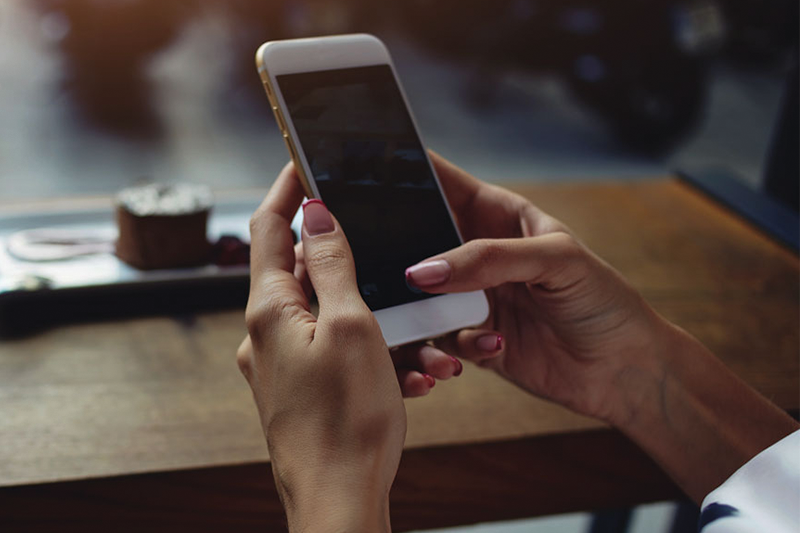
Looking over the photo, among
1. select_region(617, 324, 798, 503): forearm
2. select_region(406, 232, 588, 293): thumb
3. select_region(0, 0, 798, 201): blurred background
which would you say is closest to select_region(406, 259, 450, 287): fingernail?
select_region(406, 232, 588, 293): thumb

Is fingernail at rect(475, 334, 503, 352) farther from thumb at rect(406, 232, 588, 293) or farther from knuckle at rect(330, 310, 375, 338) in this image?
knuckle at rect(330, 310, 375, 338)

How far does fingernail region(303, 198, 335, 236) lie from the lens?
556 millimetres

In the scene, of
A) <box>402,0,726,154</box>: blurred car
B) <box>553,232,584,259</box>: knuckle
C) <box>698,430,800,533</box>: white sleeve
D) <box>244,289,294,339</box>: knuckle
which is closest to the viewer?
<box>698,430,800,533</box>: white sleeve

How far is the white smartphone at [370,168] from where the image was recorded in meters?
0.63

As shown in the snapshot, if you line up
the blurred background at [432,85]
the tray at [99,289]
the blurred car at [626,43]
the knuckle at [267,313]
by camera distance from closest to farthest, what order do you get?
the knuckle at [267,313], the tray at [99,289], the blurred background at [432,85], the blurred car at [626,43]

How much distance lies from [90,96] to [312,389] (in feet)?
6.25

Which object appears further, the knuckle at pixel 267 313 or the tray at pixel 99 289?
the tray at pixel 99 289

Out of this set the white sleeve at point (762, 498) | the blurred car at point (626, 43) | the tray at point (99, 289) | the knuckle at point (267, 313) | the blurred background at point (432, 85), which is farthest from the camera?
the blurred car at point (626, 43)

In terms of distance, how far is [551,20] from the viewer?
281cm

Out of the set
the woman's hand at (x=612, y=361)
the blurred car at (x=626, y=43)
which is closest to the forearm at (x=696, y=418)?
the woman's hand at (x=612, y=361)

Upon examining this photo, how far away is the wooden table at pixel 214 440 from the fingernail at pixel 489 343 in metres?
0.06

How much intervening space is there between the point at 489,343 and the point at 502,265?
0.30ft

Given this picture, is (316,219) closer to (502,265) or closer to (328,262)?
(328,262)

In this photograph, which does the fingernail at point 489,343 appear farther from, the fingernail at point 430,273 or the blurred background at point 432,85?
the blurred background at point 432,85
